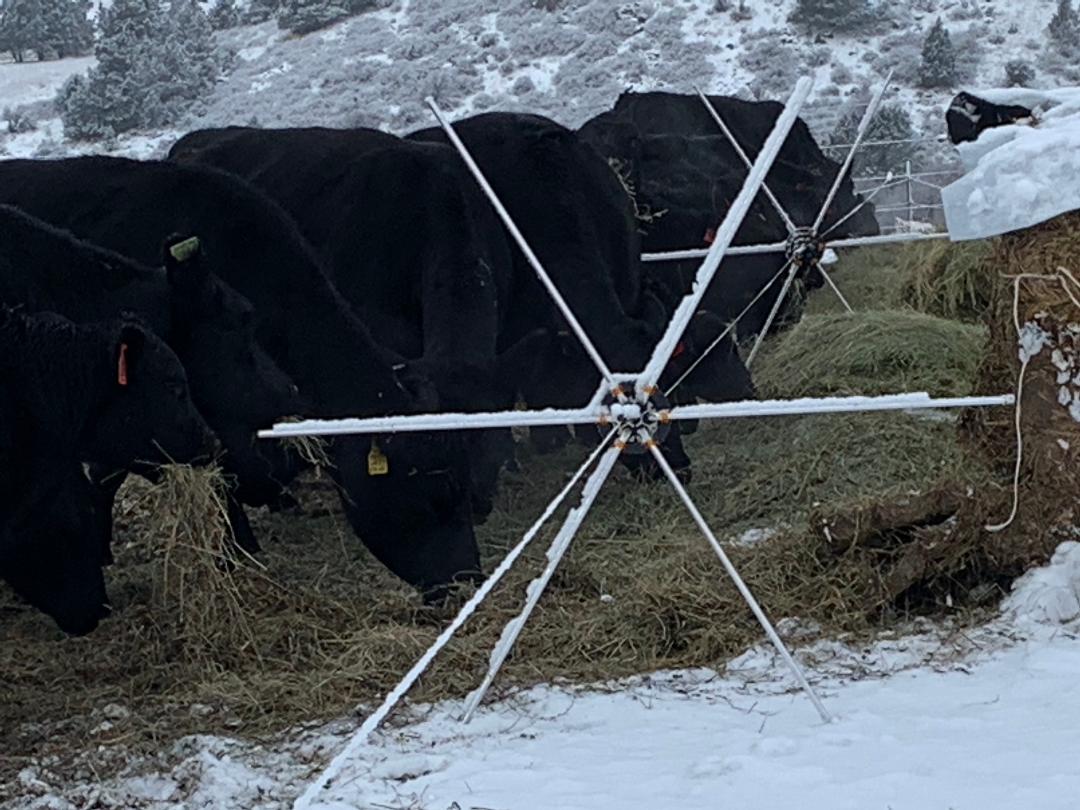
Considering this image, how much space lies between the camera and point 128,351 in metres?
6.28

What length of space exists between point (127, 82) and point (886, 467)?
1341 inches

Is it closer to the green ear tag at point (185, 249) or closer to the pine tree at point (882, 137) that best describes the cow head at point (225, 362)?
the green ear tag at point (185, 249)

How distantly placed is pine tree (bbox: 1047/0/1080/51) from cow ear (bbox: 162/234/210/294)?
118ft

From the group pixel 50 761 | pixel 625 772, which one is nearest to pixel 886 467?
pixel 625 772

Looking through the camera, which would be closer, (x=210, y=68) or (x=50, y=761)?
(x=50, y=761)

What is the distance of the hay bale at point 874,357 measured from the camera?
9.84 m

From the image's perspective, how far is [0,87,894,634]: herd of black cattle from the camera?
21.4ft

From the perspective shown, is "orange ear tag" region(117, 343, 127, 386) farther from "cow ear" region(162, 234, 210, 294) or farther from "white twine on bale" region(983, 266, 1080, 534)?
"white twine on bale" region(983, 266, 1080, 534)

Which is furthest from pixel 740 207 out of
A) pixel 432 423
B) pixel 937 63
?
pixel 937 63

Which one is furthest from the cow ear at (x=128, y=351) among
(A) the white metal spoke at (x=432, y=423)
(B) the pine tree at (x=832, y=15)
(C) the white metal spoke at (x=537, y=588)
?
(B) the pine tree at (x=832, y=15)

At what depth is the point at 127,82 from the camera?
38.2 metres

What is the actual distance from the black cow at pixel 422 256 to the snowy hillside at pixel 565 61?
25.5 meters

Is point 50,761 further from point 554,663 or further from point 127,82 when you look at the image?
point 127,82

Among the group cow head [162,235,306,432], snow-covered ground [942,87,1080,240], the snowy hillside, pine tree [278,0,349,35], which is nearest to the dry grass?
cow head [162,235,306,432]
